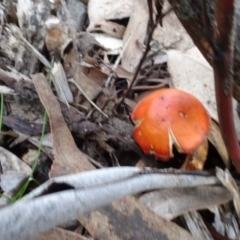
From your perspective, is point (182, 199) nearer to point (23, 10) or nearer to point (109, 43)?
point (109, 43)

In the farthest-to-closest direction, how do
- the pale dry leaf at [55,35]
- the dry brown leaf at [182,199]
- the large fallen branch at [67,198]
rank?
the pale dry leaf at [55,35] → the dry brown leaf at [182,199] → the large fallen branch at [67,198]

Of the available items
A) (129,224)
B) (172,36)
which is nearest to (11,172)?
(129,224)

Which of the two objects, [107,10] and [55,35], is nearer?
[55,35]

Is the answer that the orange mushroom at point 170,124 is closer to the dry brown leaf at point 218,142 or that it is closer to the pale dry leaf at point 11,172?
the dry brown leaf at point 218,142

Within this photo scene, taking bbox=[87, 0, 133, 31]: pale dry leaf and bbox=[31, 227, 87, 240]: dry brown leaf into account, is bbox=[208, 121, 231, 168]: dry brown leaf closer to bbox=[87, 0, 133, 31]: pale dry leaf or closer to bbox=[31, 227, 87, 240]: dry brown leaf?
bbox=[31, 227, 87, 240]: dry brown leaf

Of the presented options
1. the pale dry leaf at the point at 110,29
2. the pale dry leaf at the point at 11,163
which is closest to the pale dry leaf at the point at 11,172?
the pale dry leaf at the point at 11,163

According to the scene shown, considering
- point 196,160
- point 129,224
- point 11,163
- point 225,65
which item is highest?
point 225,65

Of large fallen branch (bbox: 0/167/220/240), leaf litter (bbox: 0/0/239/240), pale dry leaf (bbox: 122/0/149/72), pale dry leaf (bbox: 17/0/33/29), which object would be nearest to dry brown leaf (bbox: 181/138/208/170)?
leaf litter (bbox: 0/0/239/240)
